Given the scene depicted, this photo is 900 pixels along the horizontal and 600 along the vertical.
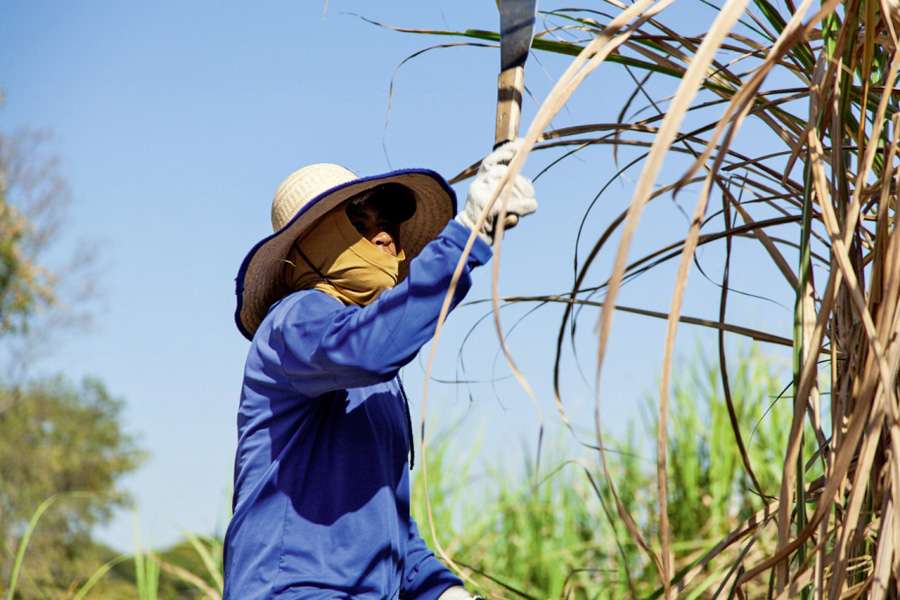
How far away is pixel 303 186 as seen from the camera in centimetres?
214

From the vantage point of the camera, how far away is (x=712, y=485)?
445 cm

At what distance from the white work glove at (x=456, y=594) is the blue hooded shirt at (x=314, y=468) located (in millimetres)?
126

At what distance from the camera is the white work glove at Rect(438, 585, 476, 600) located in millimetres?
2160

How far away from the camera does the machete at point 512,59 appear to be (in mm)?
1560

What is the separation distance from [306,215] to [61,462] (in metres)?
18.4

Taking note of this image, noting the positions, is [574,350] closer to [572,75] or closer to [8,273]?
[572,75]

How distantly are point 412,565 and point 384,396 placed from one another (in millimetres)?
358

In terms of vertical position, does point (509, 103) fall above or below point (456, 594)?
above

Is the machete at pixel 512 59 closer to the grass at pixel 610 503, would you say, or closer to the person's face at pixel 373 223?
the person's face at pixel 373 223

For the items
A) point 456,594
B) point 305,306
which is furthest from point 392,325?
point 456,594

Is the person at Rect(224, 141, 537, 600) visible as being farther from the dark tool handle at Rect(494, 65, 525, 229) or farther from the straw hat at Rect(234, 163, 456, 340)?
the dark tool handle at Rect(494, 65, 525, 229)

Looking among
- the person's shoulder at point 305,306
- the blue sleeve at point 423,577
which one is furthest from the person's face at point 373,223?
the blue sleeve at point 423,577

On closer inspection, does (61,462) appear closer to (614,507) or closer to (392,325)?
(614,507)

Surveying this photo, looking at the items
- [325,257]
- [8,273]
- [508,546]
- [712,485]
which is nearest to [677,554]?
[712,485]
